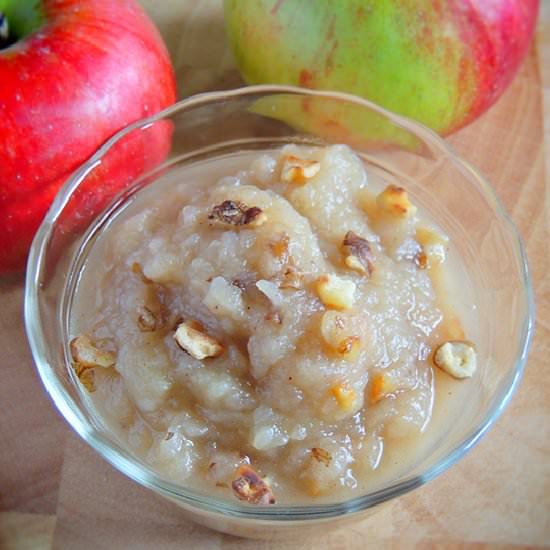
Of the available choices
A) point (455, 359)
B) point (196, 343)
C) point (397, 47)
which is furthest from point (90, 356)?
point (397, 47)

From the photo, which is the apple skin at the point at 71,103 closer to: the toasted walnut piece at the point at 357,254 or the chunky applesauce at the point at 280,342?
the chunky applesauce at the point at 280,342

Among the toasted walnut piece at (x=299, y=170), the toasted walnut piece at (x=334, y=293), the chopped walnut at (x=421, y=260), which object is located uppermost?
the toasted walnut piece at (x=299, y=170)

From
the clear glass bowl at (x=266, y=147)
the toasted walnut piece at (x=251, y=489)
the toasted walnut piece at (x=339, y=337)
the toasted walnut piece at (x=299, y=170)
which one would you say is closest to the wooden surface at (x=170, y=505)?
the clear glass bowl at (x=266, y=147)

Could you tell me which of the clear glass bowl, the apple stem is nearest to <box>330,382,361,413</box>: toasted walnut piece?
the clear glass bowl

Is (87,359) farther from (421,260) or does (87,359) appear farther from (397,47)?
(397,47)

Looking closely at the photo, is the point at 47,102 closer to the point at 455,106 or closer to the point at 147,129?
the point at 147,129
